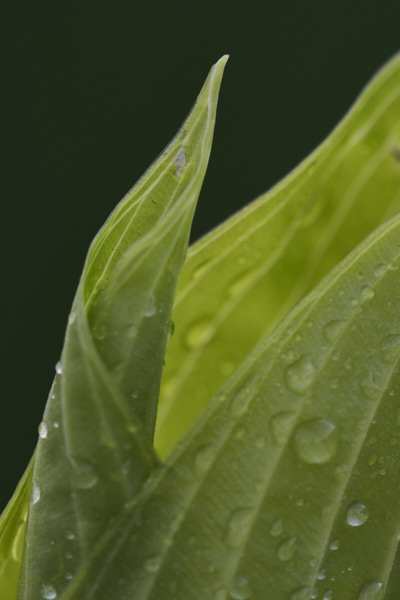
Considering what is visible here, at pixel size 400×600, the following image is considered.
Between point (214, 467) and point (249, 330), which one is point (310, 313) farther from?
point (249, 330)

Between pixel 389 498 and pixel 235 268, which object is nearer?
pixel 389 498

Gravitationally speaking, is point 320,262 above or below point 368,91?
below

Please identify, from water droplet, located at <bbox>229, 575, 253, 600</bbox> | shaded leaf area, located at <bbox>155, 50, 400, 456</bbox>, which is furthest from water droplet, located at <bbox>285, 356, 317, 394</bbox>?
shaded leaf area, located at <bbox>155, 50, 400, 456</bbox>

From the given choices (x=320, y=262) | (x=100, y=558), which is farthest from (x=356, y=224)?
(x=100, y=558)

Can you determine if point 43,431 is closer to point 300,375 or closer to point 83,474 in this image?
point 83,474

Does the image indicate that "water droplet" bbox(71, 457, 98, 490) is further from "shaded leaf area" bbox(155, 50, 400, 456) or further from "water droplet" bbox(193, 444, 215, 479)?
"shaded leaf area" bbox(155, 50, 400, 456)

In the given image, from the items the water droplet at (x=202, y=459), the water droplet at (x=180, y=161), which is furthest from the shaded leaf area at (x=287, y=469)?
the water droplet at (x=180, y=161)
